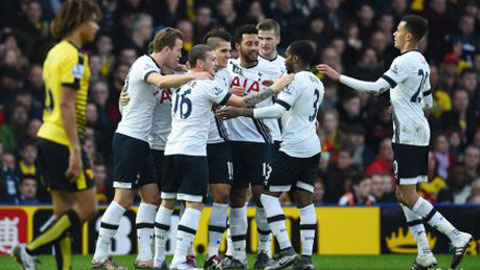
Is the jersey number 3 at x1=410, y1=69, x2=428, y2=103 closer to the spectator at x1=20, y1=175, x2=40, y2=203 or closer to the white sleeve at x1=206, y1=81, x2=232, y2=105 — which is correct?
the white sleeve at x1=206, y1=81, x2=232, y2=105

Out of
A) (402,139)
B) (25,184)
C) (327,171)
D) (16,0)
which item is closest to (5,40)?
(16,0)

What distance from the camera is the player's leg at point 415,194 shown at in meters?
11.8

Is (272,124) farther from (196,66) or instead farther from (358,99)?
(358,99)

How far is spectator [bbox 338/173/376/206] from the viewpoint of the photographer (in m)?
16.5

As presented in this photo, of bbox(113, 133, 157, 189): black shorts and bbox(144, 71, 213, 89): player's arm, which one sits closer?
bbox(144, 71, 213, 89): player's arm

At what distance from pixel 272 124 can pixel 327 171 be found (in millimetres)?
4727

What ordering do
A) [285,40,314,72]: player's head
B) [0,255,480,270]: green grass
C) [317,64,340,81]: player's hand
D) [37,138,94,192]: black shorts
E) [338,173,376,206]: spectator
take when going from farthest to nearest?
[338,173,376,206]: spectator < [0,255,480,270]: green grass < [285,40,314,72]: player's head < [317,64,340,81]: player's hand < [37,138,94,192]: black shorts

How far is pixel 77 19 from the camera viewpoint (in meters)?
9.55

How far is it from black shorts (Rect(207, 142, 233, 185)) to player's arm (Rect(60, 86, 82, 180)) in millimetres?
2839

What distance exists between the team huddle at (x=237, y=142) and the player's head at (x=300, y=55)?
0.01 meters

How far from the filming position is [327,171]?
683 inches

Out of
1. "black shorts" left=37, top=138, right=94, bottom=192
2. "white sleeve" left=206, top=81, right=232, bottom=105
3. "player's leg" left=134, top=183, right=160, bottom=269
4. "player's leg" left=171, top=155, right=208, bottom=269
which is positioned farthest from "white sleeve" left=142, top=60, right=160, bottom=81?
"black shorts" left=37, top=138, right=94, bottom=192

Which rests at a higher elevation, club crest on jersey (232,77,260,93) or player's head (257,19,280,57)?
player's head (257,19,280,57)

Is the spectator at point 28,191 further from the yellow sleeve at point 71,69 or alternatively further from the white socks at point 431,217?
the yellow sleeve at point 71,69
